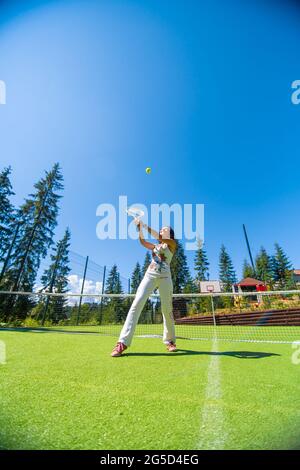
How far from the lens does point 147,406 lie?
141 centimetres

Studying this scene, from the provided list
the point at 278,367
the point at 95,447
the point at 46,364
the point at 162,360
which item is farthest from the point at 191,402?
the point at 46,364

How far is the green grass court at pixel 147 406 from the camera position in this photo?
1042mm

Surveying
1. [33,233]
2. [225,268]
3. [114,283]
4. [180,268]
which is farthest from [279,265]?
[33,233]

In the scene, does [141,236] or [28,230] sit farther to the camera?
[28,230]

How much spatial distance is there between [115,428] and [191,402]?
1.97 ft

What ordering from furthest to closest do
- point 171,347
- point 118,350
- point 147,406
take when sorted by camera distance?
point 171,347 → point 118,350 → point 147,406

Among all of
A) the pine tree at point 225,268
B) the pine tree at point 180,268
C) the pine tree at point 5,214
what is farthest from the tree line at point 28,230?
the pine tree at point 225,268

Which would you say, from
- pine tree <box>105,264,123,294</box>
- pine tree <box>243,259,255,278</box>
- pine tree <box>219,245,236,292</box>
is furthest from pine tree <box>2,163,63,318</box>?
pine tree <box>243,259,255,278</box>

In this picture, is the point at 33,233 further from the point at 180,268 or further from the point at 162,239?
the point at 180,268

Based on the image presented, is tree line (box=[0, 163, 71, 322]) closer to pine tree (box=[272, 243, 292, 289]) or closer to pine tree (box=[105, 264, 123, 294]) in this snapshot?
pine tree (box=[105, 264, 123, 294])

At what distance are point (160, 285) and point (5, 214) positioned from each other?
26.8 meters

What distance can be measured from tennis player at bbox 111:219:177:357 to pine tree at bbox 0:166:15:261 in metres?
24.9

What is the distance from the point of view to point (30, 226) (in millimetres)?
25875
